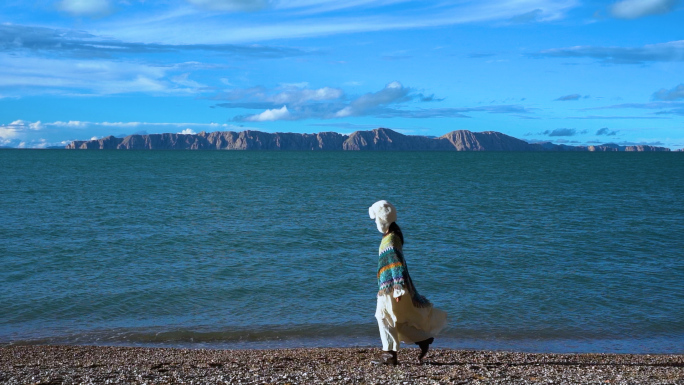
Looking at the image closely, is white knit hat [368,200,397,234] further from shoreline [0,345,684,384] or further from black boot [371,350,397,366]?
shoreline [0,345,684,384]

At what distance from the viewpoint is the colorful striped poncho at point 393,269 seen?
8.98 metres

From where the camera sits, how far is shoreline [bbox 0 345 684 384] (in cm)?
842

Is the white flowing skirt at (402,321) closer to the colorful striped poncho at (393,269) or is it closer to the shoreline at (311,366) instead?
the colorful striped poncho at (393,269)

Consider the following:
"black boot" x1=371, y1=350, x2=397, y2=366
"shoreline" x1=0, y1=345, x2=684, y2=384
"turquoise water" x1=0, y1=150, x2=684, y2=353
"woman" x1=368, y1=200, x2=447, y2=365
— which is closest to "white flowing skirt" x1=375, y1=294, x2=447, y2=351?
"woman" x1=368, y1=200, x2=447, y2=365

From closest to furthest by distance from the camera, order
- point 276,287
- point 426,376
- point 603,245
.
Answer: point 426,376, point 276,287, point 603,245

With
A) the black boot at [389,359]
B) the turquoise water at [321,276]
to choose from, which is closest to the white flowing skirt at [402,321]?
the black boot at [389,359]

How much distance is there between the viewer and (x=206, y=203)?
150 feet

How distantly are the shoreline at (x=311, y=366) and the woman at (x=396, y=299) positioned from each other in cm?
53

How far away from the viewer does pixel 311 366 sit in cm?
961

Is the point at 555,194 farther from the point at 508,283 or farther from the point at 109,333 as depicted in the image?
the point at 109,333

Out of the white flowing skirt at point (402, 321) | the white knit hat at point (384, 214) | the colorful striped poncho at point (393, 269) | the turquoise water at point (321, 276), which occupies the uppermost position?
the white knit hat at point (384, 214)

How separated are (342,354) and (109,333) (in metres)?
5.67

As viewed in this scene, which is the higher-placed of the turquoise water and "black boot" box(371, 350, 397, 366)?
"black boot" box(371, 350, 397, 366)

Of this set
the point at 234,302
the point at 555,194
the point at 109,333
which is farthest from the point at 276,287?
the point at 555,194
